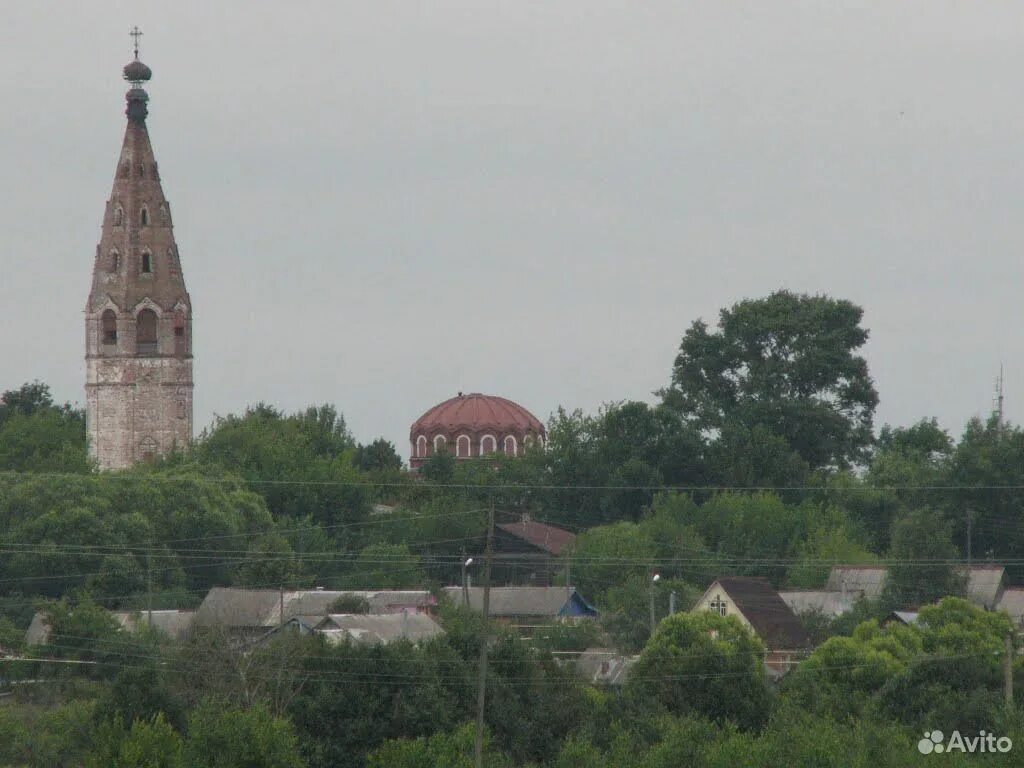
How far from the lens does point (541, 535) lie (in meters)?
93.1

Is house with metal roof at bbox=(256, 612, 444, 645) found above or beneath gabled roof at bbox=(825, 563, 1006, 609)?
beneath

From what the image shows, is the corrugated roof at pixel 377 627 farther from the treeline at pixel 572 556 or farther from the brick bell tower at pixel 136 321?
the brick bell tower at pixel 136 321

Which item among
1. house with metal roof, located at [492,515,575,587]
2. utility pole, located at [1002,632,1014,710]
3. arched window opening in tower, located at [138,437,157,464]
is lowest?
utility pole, located at [1002,632,1014,710]

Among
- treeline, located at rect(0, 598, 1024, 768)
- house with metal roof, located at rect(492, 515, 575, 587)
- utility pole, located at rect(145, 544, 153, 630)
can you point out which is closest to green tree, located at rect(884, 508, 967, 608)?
house with metal roof, located at rect(492, 515, 575, 587)

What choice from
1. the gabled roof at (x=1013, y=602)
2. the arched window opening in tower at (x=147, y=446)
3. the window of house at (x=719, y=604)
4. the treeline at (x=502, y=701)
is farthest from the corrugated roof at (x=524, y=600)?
the arched window opening in tower at (x=147, y=446)

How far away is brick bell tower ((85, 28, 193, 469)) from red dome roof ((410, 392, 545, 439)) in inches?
1124

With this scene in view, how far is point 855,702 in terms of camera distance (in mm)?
59438

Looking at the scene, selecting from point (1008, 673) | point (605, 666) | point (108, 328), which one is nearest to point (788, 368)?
point (108, 328)

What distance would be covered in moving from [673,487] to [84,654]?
3565cm

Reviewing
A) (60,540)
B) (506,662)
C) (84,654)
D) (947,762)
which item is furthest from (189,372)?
(947,762)

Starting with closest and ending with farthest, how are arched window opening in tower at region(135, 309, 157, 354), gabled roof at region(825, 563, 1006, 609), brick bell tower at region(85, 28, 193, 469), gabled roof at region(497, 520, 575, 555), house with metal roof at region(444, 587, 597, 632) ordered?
house with metal roof at region(444, 587, 597, 632) < gabled roof at region(825, 563, 1006, 609) < gabled roof at region(497, 520, 575, 555) < brick bell tower at region(85, 28, 193, 469) < arched window opening in tower at region(135, 309, 157, 354)

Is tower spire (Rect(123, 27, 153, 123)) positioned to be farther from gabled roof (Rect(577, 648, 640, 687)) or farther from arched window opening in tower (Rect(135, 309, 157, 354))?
gabled roof (Rect(577, 648, 640, 687))

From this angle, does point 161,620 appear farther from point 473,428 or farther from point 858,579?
point 473,428

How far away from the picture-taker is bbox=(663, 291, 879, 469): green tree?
100 m
